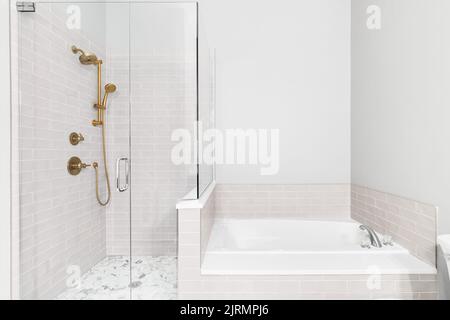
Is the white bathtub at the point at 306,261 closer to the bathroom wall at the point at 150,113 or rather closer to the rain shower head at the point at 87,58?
the bathroom wall at the point at 150,113

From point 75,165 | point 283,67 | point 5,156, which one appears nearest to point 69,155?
point 75,165

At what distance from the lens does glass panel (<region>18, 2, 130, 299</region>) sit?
192 centimetres

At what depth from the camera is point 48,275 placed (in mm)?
1971

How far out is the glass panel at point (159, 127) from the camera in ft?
Answer: 6.26

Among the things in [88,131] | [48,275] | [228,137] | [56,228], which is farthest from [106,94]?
[228,137]

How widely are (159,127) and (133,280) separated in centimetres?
87

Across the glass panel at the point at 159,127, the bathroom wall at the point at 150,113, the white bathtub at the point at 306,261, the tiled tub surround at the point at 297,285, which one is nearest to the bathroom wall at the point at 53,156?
the bathroom wall at the point at 150,113

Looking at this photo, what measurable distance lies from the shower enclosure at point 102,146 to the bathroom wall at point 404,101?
1301 mm

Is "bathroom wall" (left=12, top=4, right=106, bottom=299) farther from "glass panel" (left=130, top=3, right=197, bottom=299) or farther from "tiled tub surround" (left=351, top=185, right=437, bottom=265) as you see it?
"tiled tub surround" (left=351, top=185, right=437, bottom=265)

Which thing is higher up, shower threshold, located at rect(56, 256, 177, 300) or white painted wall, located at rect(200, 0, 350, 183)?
white painted wall, located at rect(200, 0, 350, 183)
